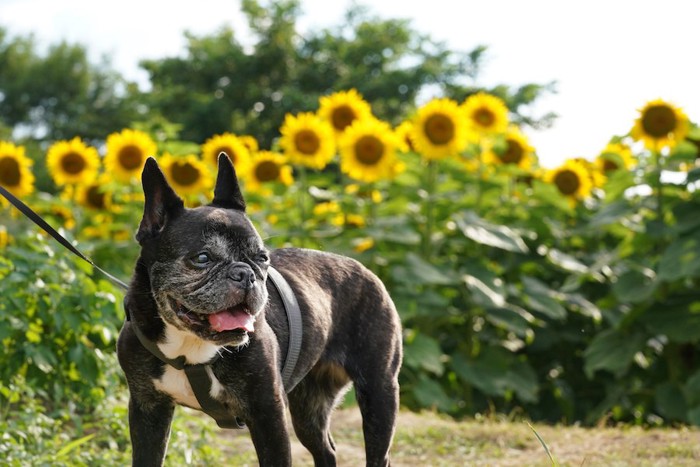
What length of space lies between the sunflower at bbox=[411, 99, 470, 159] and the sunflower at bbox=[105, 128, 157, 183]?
2.38 meters

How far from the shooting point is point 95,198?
31.6 feet

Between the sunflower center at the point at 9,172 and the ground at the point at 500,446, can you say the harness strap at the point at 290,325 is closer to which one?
the ground at the point at 500,446

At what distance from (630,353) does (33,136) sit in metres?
32.6

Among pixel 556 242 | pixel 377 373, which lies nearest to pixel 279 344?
pixel 377 373

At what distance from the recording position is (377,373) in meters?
4.12

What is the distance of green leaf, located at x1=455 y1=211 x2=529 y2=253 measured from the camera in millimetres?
8359

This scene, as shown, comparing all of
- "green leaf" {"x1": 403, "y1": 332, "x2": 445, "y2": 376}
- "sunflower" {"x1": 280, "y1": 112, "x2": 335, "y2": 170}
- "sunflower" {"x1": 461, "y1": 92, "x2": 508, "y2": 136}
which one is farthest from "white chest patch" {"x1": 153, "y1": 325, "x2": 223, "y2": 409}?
"sunflower" {"x1": 461, "y1": 92, "x2": 508, "y2": 136}

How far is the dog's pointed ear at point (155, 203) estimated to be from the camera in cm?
341

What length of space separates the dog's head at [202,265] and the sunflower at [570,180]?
6.64 meters

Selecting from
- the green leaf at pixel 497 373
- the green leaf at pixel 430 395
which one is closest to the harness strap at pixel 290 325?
the green leaf at pixel 430 395

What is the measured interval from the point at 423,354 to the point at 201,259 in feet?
16.2

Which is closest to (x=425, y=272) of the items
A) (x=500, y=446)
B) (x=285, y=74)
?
(x=500, y=446)

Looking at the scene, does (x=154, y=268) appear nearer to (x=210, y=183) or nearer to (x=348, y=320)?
(x=348, y=320)

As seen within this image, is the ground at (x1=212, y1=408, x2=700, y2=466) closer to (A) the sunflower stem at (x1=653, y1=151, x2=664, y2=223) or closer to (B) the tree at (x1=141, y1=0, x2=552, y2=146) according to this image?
(A) the sunflower stem at (x1=653, y1=151, x2=664, y2=223)
